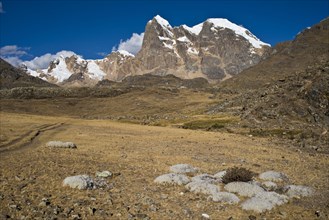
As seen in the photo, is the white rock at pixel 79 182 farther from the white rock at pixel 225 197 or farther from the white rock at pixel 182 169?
the white rock at pixel 225 197

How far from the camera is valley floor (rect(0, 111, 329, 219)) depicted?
603 inches

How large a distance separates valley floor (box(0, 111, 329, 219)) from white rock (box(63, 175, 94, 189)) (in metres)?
0.37

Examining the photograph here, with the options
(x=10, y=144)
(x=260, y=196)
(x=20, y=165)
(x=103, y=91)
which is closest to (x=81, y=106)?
(x=103, y=91)

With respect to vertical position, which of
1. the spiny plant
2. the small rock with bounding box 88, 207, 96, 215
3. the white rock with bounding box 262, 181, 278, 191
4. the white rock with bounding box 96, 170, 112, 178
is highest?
the spiny plant

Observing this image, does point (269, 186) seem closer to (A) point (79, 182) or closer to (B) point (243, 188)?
(B) point (243, 188)

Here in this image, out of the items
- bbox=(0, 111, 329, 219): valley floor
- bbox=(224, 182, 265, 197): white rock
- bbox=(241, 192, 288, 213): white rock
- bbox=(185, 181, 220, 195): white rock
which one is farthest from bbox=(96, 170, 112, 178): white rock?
bbox=(241, 192, 288, 213): white rock

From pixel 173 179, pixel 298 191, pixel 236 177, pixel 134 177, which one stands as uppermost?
pixel 236 177

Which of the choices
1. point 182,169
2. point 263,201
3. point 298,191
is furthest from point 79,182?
point 298,191

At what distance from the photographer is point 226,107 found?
85.6 meters

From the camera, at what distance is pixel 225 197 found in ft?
55.4

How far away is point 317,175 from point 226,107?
62856 millimetres

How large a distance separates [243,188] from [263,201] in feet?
6.43

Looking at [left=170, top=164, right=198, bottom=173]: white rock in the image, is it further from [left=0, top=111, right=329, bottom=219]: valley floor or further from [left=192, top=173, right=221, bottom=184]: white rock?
[left=192, top=173, right=221, bottom=184]: white rock

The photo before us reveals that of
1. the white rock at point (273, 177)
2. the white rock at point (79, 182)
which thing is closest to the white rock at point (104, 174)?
the white rock at point (79, 182)
